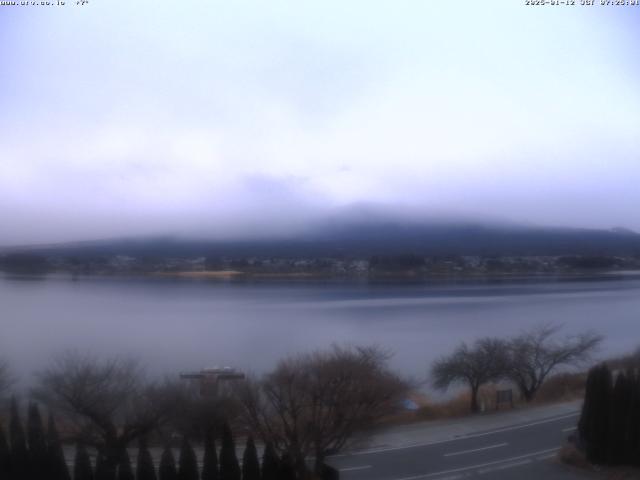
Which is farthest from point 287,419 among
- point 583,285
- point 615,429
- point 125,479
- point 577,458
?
point 583,285

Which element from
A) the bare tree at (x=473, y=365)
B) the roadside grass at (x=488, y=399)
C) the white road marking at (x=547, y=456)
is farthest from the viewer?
the bare tree at (x=473, y=365)

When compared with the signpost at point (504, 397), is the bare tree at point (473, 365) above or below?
above

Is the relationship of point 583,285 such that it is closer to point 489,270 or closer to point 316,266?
point 489,270

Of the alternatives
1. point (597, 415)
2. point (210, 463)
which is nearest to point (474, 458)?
point (597, 415)

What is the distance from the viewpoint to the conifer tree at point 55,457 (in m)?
4.76

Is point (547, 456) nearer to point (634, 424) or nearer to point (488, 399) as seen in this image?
point (634, 424)

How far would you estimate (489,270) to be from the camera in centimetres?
1048

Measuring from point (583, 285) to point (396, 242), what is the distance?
444 cm

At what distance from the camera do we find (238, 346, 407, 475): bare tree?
5391 millimetres

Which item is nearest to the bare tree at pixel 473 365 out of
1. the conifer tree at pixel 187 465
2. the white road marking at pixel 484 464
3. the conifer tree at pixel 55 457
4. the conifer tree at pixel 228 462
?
the white road marking at pixel 484 464

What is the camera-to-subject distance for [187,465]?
4.89m

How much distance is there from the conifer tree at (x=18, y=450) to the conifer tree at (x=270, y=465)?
73.7 inches

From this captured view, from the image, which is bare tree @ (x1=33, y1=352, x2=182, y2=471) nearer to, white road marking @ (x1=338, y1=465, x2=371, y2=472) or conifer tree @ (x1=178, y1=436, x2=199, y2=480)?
conifer tree @ (x1=178, y1=436, x2=199, y2=480)

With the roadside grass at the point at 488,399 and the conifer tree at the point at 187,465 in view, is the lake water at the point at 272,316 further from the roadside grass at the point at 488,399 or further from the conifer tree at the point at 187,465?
the conifer tree at the point at 187,465
